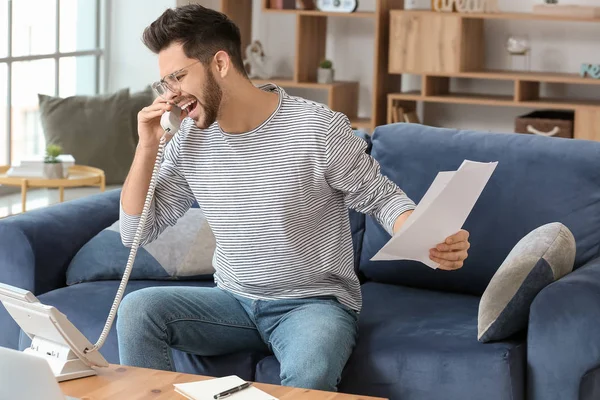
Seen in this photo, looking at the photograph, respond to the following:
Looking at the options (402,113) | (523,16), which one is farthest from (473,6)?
(402,113)

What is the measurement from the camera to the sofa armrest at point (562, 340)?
88.1 inches

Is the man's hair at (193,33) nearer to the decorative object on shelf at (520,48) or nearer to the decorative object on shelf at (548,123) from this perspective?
the decorative object on shelf at (548,123)

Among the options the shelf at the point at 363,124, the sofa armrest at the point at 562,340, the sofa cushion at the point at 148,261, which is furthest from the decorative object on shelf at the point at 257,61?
the sofa armrest at the point at 562,340

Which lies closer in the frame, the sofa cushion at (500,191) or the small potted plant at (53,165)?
the sofa cushion at (500,191)

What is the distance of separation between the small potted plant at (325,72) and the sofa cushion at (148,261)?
2.33 metres

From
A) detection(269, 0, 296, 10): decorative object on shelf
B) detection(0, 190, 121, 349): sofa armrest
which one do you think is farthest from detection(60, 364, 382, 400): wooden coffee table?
detection(269, 0, 296, 10): decorative object on shelf

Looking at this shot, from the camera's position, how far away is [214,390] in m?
1.79

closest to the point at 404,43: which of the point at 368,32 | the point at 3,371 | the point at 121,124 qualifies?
the point at 368,32

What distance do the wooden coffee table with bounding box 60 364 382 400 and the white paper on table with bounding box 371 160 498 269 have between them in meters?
0.35

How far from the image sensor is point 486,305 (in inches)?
92.6

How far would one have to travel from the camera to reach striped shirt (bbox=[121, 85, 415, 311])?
2324mm

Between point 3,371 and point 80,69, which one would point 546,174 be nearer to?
point 3,371

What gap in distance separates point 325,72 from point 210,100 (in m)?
2.85

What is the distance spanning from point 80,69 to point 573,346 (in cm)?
337
